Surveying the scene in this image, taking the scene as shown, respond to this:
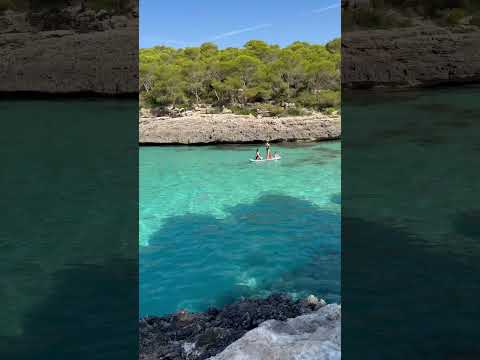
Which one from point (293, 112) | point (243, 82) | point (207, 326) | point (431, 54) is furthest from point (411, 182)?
point (243, 82)

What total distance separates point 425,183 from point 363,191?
0.57m

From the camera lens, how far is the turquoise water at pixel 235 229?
4965 millimetres

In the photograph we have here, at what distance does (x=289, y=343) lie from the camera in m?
2.29

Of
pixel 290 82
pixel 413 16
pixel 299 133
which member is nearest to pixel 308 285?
pixel 413 16

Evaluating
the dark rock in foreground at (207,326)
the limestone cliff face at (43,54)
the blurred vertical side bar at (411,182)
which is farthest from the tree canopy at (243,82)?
the dark rock in foreground at (207,326)

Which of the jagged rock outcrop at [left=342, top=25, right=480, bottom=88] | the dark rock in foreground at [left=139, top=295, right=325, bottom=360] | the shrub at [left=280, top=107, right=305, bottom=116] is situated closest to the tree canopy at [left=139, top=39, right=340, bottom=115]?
the shrub at [left=280, top=107, right=305, bottom=116]

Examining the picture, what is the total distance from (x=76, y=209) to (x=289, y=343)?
2.82 meters

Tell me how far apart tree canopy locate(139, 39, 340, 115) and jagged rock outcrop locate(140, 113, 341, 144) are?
2.75m

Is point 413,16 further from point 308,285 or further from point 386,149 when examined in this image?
point 308,285

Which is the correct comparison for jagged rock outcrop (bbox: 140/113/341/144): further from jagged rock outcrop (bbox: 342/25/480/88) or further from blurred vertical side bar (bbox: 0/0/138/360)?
jagged rock outcrop (bbox: 342/25/480/88)

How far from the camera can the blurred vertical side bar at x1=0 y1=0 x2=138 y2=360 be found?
7.39 ft

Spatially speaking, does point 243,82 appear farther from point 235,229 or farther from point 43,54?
point 235,229

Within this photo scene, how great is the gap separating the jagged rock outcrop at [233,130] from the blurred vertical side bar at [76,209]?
22.4 ft

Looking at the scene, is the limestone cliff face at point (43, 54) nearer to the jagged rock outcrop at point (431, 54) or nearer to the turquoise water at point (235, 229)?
the turquoise water at point (235, 229)
